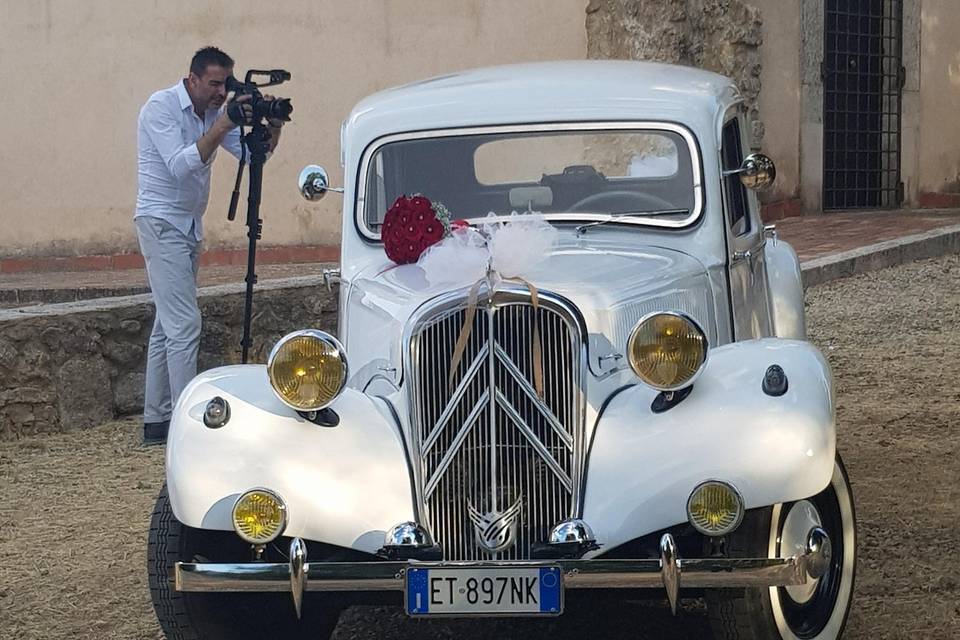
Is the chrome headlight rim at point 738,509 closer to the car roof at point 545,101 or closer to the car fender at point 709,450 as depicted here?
the car fender at point 709,450

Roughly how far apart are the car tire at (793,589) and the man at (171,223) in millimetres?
3578

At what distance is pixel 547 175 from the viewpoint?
493cm

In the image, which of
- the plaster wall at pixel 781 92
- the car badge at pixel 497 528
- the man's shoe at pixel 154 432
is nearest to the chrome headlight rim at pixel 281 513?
the car badge at pixel 497 528

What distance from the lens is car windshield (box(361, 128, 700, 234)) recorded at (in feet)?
15.7

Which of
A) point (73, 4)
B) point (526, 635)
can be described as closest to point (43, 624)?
point (526, 635)

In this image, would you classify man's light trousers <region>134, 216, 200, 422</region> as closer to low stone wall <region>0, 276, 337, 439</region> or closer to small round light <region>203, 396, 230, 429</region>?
low stone wall <region>0, 276, 337, 439</region>

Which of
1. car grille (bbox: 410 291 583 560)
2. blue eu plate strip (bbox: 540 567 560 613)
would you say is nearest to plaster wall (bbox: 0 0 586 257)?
car grille (bbox: 410 291 583 560)

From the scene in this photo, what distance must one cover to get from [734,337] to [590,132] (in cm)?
78

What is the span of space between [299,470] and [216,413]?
0.27 m

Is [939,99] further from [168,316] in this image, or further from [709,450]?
[709,450]

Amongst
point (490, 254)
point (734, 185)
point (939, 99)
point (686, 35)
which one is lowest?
point (490, 254)

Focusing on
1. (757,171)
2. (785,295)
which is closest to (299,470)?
(757,171)

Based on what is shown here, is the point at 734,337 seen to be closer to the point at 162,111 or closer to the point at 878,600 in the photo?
the point at 878,600

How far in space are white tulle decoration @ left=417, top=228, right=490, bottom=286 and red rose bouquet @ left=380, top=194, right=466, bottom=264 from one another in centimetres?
21
